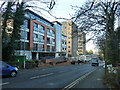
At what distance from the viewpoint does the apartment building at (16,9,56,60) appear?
29906mm

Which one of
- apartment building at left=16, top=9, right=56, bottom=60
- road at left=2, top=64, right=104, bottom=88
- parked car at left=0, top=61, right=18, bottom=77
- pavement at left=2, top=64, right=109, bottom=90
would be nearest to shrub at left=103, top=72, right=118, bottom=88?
pavement at left=2, top=64, right=109, bottom=90

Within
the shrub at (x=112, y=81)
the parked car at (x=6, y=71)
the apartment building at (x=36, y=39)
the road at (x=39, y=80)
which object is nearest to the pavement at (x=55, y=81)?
the road at (x=39, y=80)

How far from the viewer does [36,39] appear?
36.3 m

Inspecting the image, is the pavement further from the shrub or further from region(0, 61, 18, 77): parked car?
region(0, 61, 18, 77): parked car

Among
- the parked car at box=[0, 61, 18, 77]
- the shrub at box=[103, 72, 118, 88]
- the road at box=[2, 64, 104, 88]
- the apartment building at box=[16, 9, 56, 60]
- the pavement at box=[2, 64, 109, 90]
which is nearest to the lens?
the shrub at box=[103, 72, 118, 88]

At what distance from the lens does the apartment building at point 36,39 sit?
98.1ft

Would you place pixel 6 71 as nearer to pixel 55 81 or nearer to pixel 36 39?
pixel 55 81

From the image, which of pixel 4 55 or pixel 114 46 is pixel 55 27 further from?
pixel 114 46

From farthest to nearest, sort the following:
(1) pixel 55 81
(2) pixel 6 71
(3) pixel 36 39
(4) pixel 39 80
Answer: (3) pixel 36 39 < (2) pixel 6 71 < (4) pixel 39 80 < (1) pixel 55 81

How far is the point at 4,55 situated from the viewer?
19031 millimetres

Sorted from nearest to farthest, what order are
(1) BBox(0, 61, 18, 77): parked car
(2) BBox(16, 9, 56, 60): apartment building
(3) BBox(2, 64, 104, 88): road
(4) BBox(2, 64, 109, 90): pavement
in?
(4) BBox(2, 64, 109, 90): pavement → (3) BBox(2, 64, 104, 88): road → (1) BBox(0, 61, 18, 77): parked car → (2) BBox(16, 9, 56, 60): apartment building

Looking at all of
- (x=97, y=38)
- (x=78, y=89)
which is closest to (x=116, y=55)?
(x=78, y=89)

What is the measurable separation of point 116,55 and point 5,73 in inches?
358

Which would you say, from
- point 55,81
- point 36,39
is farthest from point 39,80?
point 36,39
